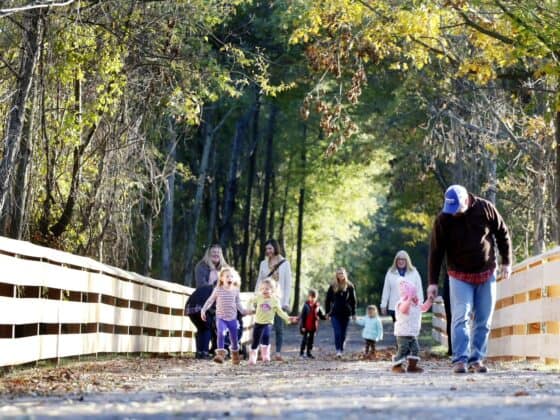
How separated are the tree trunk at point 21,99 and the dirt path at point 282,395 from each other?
284cm

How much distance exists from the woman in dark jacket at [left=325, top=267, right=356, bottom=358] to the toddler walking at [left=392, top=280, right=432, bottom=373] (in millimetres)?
7491

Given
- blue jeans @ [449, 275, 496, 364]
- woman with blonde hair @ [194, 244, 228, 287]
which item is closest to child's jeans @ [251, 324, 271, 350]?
woman with blonde hair @ [194, 244, 228, 287]

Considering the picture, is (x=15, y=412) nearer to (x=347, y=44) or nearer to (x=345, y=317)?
(x=347, y=44)

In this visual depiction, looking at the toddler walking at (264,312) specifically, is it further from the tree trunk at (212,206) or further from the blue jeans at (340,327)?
the tree trunk at (212,206)

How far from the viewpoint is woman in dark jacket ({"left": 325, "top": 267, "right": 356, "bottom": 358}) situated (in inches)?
867

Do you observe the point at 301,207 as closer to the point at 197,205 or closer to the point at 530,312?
the point at 197,205

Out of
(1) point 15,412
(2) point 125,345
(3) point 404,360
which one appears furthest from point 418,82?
(1) point 15,412

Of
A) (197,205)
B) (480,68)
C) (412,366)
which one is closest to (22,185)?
(412,366)

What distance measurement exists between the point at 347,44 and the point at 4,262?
9.41 meters

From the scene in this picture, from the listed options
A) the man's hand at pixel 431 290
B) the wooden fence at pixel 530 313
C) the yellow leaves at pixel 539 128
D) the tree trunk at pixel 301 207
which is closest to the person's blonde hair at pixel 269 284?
the wooden fence at pixel 530 313

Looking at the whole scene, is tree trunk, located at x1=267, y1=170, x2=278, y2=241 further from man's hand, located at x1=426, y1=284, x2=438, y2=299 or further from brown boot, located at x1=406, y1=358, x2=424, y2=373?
man's hand, located at x1=426, y1=284, x2=438, y2=299

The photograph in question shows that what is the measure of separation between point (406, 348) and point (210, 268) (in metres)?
5.96

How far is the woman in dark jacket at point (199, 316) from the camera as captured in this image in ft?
63.3

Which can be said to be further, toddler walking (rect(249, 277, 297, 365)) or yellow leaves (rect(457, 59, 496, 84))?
yellow leaves (rect(457, 59, 496, 84))
